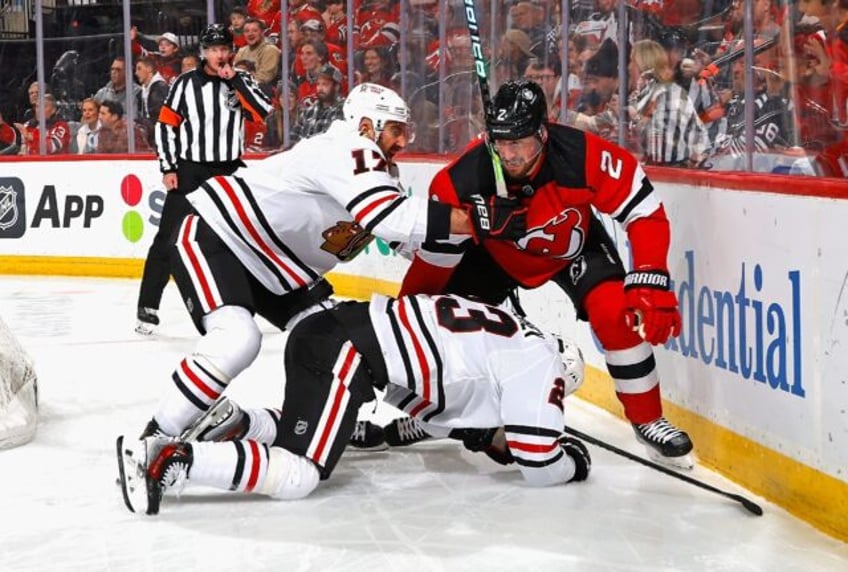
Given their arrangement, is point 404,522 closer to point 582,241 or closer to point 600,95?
point 582,241

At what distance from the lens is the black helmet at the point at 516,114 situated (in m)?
2.99

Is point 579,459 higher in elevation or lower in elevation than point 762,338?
lower

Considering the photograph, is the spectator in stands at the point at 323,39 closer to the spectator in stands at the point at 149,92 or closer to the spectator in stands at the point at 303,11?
the spectator in stands at the point at 303,11

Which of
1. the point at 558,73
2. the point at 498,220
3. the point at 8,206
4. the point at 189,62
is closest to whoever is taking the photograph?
the point at 498,220

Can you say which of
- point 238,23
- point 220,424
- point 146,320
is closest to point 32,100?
point 238,23

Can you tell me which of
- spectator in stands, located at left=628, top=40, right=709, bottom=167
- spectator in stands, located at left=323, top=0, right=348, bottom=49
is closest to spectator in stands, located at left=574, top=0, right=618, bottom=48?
spectator in stands, located at left=628, top=40, right=709, bottom=167

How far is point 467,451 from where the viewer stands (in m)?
3.43

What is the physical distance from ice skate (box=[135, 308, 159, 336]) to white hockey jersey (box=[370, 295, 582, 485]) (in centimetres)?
278

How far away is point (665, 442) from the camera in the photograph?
324 cm

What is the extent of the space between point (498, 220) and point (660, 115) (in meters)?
1.38

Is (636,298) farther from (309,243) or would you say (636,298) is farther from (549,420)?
(309,243)

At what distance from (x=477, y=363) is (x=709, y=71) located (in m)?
1.22

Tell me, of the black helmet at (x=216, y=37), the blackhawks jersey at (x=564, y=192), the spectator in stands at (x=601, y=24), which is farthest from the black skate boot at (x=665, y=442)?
the black helmet at (x=216, y=37)

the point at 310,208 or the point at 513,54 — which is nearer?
the point at 310,208
